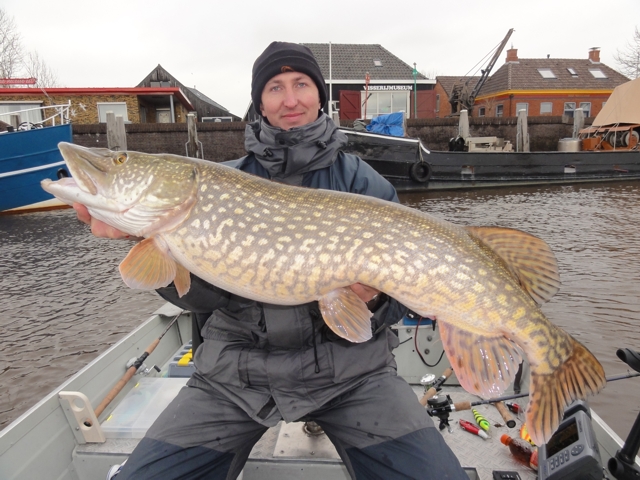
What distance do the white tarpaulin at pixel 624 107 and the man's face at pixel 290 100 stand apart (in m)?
16.8

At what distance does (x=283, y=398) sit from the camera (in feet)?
6.30

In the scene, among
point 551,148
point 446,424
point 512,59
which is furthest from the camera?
point 512,59

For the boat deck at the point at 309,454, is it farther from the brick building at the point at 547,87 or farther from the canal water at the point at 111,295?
the brick building at the point at 547,87

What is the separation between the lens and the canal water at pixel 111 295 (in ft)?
12.4

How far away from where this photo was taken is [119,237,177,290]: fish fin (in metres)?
1.84

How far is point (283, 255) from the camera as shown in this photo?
6.05 ft

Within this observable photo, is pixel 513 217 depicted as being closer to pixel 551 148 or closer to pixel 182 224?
pixel 182 224

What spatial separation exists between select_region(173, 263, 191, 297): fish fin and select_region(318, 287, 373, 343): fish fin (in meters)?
0.58

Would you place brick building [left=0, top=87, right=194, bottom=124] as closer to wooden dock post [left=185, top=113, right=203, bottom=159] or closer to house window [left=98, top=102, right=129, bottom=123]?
house window [left=98, top=102, right=129, bottom=123]

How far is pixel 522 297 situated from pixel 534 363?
252 mm

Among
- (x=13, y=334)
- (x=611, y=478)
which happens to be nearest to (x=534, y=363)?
(x=611, y=478)

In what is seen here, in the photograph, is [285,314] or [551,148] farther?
[551,148]

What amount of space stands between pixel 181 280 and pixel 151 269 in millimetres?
131

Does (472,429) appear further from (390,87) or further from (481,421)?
(390,87)
